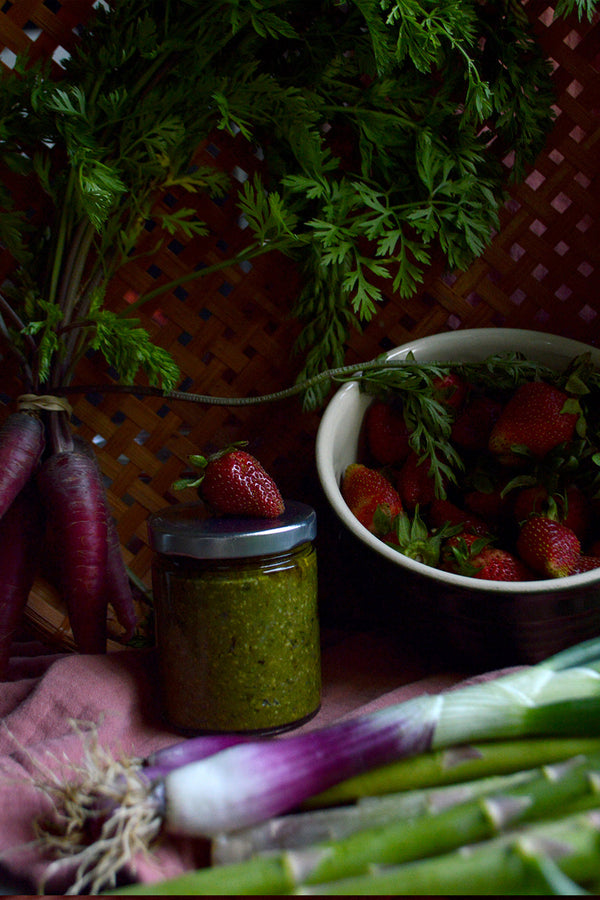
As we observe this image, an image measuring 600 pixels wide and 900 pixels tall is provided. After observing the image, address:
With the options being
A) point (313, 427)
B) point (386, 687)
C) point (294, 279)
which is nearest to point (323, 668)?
point (386, 687)

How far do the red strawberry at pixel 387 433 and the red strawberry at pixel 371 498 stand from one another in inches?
2.3

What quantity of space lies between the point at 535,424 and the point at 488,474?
0.09 metres

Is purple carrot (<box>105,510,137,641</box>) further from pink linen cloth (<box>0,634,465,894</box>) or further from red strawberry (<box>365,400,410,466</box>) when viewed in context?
red strawberry (<box>365,400,410,466</box>)

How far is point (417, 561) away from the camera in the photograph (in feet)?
2.76

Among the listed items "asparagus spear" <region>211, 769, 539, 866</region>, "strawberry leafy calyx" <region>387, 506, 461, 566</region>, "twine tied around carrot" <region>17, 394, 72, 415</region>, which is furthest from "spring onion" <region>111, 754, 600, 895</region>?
"twine tied around carrot" <region>17, 394, 72, 415</region>

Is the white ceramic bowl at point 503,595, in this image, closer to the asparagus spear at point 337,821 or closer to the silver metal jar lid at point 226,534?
the silver metal jar lid at point 226,534

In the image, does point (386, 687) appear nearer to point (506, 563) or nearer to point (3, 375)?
point (506, 563)

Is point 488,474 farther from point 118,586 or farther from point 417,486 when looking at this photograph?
point 118,586

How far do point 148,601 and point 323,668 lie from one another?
0.30 meters

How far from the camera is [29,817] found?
2.02ft

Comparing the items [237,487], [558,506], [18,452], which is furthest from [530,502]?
[18,452]

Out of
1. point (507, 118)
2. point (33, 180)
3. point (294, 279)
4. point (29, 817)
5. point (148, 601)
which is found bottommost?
point (148, 601)

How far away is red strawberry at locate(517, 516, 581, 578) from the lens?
0.82 m

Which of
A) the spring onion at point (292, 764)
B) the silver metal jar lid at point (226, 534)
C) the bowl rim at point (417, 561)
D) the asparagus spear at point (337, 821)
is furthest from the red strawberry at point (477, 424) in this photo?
the asparagus spear at point (337, 821)
